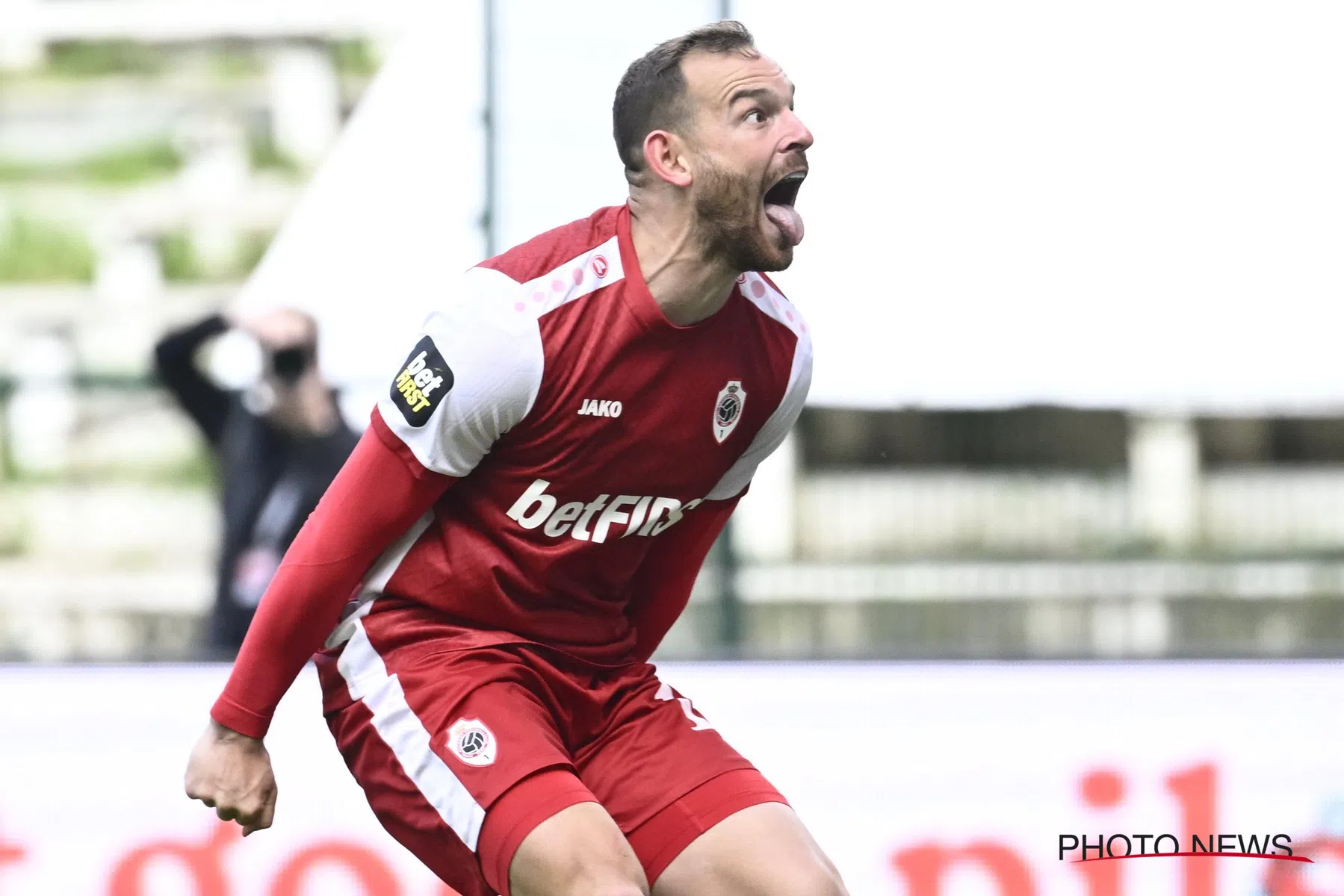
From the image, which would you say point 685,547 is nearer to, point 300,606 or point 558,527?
point 558,527

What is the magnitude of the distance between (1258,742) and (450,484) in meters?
1.92

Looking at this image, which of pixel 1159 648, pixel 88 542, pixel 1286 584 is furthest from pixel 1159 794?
pixel 88 542

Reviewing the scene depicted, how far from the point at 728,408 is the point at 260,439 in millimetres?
2581

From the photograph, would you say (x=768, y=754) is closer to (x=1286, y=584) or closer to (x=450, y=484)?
(x=450, y=484)

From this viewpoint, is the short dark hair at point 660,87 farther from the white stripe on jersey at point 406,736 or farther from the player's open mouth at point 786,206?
the white stripe on jersey at point 406,736

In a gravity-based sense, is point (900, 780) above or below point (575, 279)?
below

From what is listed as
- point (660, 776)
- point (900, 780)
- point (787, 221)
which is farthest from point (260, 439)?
point (787, 221)

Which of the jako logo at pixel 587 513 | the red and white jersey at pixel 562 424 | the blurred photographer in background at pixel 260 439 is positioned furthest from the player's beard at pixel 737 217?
the blurred photographer in background at pixel 260 439

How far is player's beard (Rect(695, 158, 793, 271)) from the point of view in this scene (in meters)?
2.27

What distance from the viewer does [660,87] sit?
7.72 feet

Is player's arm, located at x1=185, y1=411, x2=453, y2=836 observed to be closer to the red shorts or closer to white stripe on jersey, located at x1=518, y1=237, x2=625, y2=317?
the red shorts

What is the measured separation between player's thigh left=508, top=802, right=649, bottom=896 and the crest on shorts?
0.12 m

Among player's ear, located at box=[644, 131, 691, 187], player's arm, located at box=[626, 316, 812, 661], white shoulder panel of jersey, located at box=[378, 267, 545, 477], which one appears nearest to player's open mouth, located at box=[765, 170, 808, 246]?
player's ear, located at box=[644, 131, 691, 187]

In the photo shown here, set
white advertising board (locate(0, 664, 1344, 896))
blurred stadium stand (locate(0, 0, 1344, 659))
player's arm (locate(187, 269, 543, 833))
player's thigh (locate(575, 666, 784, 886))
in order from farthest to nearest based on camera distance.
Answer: blurred stadium stand (locate(0, 0, 1344, 659))
white advertising board (locate(0, 664, 1344, 896))
player's thigh (locate(575, 666, 784, 886))
player's arm (locate(187, 269, 543, 833))
